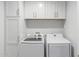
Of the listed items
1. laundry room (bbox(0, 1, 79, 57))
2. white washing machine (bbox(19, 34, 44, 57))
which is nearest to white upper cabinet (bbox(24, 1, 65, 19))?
laundry room (bbox(0, 1, 79, 57))

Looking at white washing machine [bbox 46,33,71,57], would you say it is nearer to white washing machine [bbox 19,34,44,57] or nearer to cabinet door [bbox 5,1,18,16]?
white washing machine [bbox 19,34,44,57]

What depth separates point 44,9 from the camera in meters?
2.40

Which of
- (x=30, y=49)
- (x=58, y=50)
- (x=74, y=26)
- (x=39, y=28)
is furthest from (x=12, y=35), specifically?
(x=74, y=26)

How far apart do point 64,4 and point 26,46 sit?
131 centimetres

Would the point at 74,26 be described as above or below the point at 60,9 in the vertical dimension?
below

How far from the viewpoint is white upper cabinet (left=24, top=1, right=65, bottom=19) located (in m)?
2.36

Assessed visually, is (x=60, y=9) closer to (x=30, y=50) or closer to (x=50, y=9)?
(x=50, y=9)

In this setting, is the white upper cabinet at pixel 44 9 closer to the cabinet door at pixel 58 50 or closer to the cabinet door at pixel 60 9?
the cabinet door at pixel 60 9

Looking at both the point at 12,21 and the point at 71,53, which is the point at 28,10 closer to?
the point at 12,21

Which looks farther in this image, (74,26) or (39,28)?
(39,28)

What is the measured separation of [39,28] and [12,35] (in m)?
0.76

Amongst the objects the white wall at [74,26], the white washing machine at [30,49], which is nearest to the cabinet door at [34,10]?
the white wall at [74,26]

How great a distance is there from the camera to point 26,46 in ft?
6.35

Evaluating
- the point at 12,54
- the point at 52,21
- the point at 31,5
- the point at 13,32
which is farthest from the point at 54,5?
the point at 12,54
